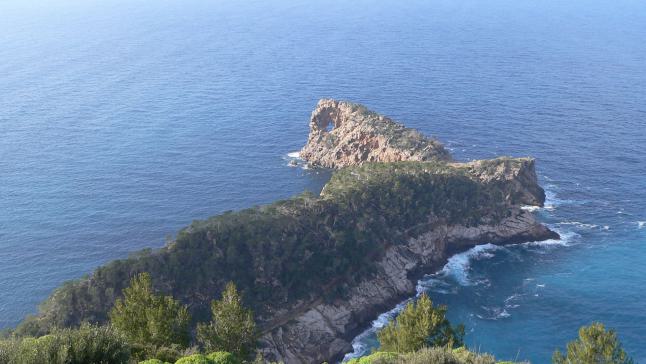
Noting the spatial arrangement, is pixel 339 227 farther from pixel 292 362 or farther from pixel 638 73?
pixel 638 73

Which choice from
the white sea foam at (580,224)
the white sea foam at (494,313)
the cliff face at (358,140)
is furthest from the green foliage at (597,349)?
the cliff face at (358,140)

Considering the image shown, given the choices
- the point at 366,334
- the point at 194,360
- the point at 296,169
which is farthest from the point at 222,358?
the point at 296,169

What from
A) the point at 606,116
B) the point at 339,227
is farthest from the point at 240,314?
the point at 606,116

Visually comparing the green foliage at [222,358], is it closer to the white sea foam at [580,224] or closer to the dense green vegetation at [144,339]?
the dense green vegetation at [144,339]

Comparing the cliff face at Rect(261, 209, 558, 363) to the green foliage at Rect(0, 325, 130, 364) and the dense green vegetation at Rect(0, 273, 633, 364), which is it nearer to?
the dense green vegetation at Rect(0, 273, 633, 364)

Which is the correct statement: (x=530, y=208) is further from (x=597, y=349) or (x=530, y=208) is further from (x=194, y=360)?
(x=194, y=360)

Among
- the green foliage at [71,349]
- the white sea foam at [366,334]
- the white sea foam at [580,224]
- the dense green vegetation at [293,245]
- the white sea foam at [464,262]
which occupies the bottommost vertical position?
the white sea foam at [366,334]
